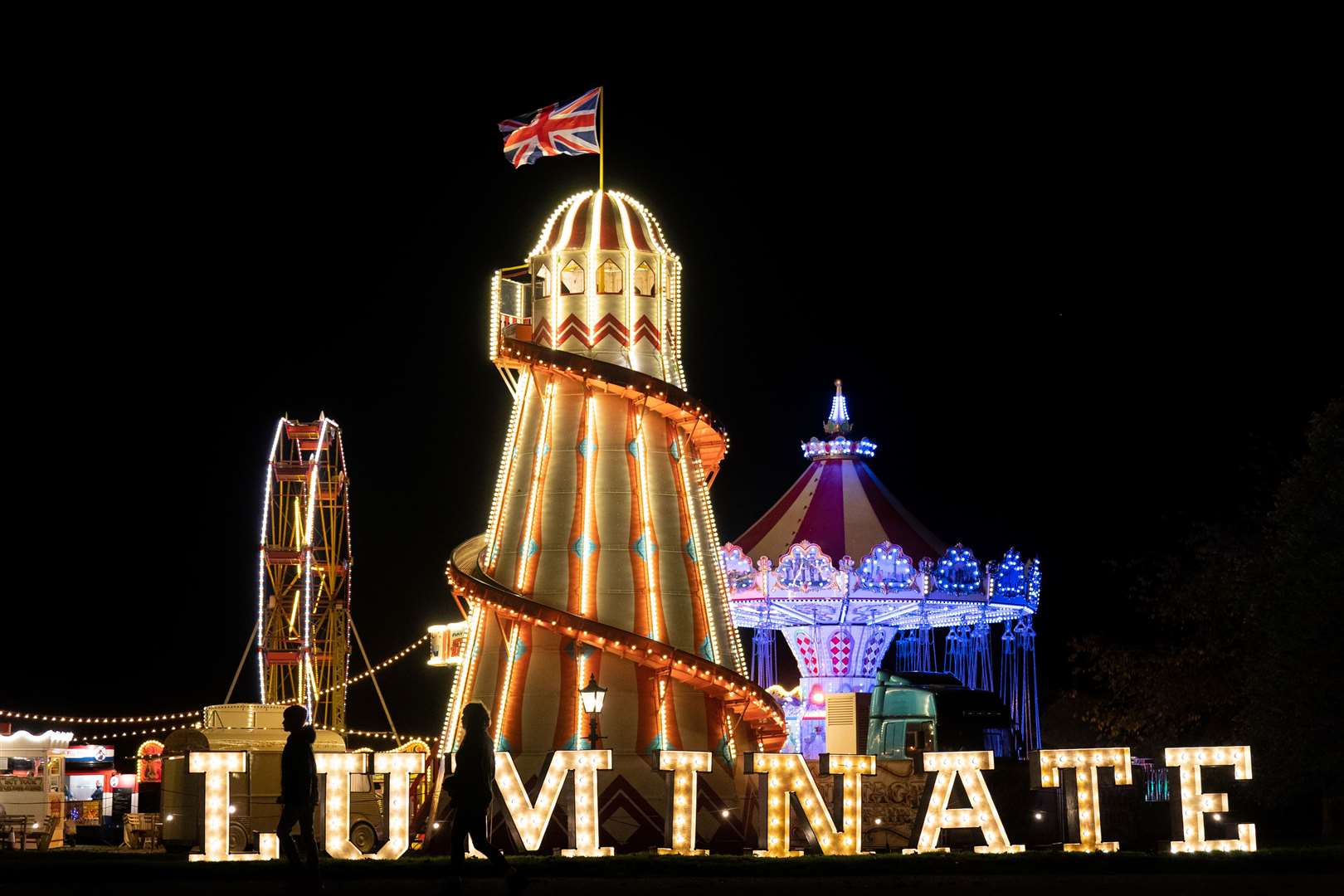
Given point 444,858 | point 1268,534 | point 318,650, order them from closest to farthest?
point 444,858 → point 1268,534 → point 318,650

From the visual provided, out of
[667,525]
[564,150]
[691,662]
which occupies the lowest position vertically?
[691,662]

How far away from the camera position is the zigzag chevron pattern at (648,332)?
29953mm

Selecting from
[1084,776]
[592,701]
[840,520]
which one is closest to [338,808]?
[592,701]

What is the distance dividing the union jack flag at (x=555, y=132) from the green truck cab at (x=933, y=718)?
11.5m

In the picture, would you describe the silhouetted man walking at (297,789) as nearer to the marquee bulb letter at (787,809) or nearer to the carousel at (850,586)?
the marquee bulb letter at (787,809)

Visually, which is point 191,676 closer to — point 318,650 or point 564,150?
point 318,650

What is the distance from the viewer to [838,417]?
5134cm

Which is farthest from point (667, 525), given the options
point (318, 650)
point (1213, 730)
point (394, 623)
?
point (394, 623)

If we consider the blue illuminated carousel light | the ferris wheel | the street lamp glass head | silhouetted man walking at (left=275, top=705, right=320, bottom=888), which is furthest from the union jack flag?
the blue illuminated carousel light

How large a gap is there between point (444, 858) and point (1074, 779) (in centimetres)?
802

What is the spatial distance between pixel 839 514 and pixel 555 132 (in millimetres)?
19133

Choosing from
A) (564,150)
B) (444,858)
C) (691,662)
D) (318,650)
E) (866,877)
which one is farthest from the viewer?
(318,650)

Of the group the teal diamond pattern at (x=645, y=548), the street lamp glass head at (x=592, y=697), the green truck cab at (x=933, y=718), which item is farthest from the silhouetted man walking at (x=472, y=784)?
the green truck cab at (x=933, y=718)

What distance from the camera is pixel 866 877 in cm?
1986
